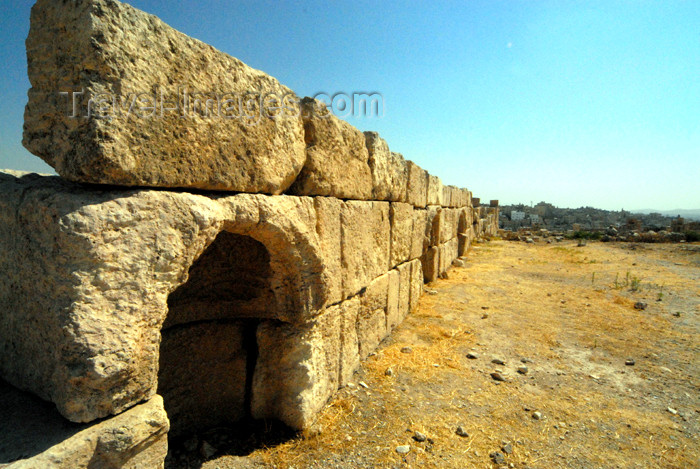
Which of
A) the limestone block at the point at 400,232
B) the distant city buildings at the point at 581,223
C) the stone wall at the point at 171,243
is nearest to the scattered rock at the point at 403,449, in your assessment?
the stone wall at the point at 171,243

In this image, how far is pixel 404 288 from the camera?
5.27 meters

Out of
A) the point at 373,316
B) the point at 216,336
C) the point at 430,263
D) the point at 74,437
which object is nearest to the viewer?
the point at 74,437

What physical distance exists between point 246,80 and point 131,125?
31.9 inches

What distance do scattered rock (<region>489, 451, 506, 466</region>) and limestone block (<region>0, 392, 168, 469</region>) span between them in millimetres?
2122

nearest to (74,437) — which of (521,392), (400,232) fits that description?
(521,392)

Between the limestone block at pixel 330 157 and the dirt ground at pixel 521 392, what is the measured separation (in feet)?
5.79

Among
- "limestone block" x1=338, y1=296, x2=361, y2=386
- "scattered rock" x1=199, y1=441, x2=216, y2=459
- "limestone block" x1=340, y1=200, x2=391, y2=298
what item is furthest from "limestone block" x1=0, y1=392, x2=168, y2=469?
"limestone block" x1=340, y1=200, x2=391, y2=298

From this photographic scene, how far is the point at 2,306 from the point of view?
1722 mm

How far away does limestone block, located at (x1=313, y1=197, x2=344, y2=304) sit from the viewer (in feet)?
9.59

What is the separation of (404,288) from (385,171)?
1791 millimetres

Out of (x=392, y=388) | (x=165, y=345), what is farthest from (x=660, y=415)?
(x=165, y=345)

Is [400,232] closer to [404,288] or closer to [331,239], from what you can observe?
[404,288]

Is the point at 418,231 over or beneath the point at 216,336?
over

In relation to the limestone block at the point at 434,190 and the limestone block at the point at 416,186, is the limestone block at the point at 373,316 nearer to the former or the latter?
the limestone block at the point at 416,186
